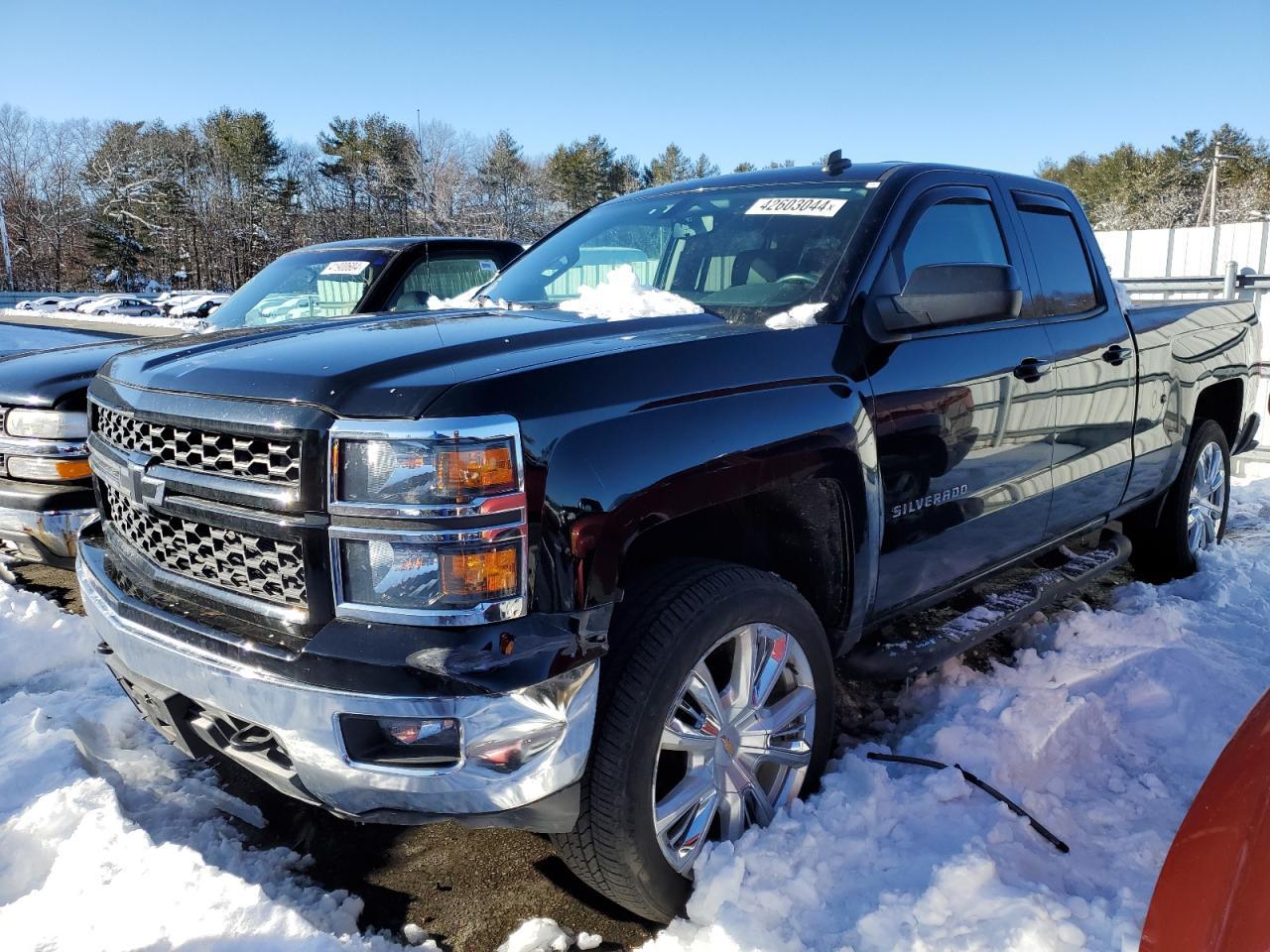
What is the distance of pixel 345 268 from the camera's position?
616 cm

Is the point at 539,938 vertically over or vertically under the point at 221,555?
under

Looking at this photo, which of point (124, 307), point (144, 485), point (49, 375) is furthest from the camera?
point (124, 307)

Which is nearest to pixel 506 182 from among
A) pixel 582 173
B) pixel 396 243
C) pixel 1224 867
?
pixel 582 173

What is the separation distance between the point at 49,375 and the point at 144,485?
8.25ft

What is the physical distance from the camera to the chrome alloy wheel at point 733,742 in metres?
2.28

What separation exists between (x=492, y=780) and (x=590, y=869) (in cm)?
44

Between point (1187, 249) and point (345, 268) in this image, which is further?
point (1187, 249)

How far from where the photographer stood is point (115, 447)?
2479 mm

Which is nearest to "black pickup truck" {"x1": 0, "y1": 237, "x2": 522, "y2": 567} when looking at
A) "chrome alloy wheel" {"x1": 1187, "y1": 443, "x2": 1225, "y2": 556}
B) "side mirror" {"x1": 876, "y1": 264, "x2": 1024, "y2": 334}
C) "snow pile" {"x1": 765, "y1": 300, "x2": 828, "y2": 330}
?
"snow pile" {"x1": 765, "y1": 300, "x2": 828, "y2": 330}

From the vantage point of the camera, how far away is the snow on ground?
2.11 meters

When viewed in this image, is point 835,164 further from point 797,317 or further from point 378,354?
point 378,354

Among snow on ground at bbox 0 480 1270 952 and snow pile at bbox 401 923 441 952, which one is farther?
snow pile at bbox 401 923 441 952

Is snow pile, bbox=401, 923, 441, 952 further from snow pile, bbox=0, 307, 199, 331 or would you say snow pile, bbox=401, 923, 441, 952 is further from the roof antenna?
snow pile, bbox=0, 307, 199, 331

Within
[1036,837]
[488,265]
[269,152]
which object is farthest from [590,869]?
[269,152]
